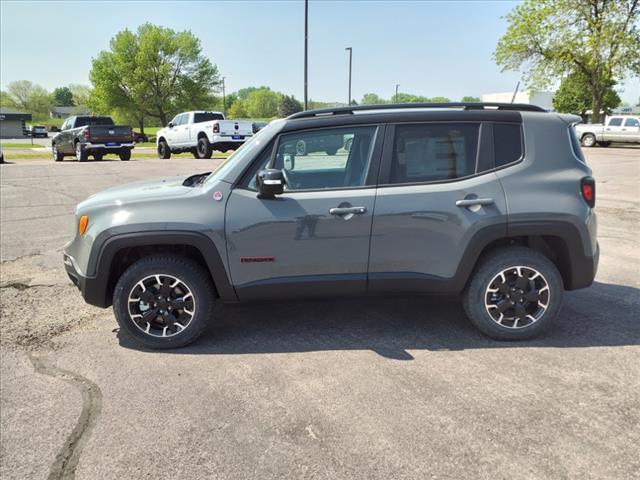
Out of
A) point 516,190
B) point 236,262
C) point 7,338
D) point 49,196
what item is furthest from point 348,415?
point 49,196

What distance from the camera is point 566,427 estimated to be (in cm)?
268

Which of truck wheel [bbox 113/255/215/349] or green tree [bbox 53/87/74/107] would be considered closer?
truck wheel [bbox 113/255/215/349]

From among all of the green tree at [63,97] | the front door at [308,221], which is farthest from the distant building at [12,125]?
the green tree at [63,97]

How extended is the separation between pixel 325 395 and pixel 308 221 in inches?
48.2

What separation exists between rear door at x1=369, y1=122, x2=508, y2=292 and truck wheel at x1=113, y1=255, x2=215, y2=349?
1309 millimetres

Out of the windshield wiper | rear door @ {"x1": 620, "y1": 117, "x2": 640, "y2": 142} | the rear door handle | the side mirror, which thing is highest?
rear door @ {"x1": 620, "y1": 117, "x2": 640, "y2": 142}

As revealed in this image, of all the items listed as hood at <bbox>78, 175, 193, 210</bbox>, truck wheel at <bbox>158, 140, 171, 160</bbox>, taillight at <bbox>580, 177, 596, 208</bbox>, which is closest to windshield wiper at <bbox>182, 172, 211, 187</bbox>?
hood at <bbox>78, 175, 193, 210</bbox>

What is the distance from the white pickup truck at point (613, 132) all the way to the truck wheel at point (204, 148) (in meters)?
21.4

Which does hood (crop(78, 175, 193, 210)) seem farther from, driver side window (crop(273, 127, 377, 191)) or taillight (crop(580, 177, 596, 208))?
taillight (crop(580, 177, 596, 208))

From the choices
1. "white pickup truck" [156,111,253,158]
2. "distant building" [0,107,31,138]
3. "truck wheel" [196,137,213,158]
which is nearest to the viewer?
"white pickup truck" [156,111,253,158]

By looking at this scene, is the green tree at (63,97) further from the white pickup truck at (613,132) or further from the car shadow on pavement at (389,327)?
the car shadow on pavement at (389,327)

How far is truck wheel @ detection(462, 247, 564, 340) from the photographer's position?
3.72 metres

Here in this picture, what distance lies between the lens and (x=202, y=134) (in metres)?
19.8

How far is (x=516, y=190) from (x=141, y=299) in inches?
114
